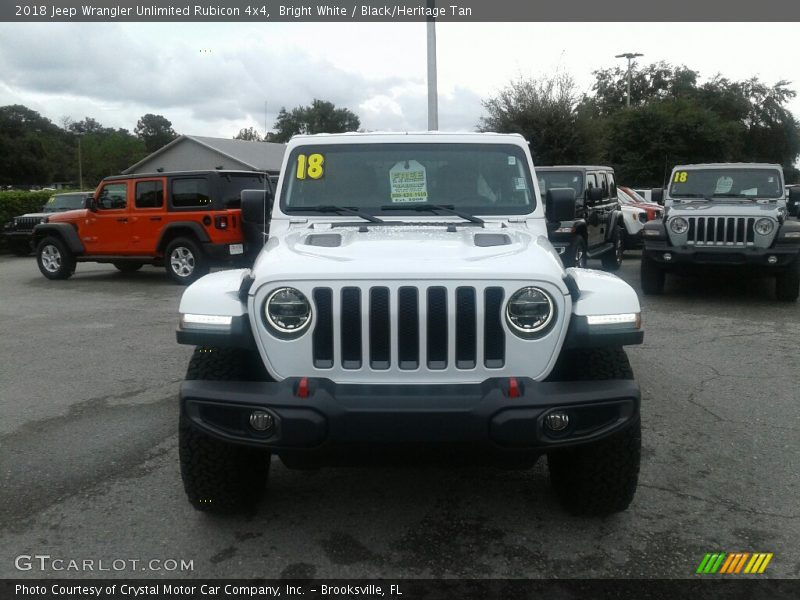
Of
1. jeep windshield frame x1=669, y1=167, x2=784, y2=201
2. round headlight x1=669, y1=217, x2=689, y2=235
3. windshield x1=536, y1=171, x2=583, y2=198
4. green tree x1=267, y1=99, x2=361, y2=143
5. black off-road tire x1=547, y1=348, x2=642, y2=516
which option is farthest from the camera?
green tree x1=267, y1=99, x2=361, y2=143

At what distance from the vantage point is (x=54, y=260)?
1391cm

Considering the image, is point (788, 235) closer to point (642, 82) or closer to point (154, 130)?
point (642, 82)

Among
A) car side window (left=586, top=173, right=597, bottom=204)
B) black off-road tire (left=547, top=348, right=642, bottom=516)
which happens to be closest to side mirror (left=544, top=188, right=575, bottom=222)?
black off-road tire (left=547, top=348, right=642, bottom=516)

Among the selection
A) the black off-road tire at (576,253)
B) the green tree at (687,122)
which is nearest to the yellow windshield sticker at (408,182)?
the black off-road tire at (576,253)

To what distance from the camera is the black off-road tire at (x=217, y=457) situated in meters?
3.28

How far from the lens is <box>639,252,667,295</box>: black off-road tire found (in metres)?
10.4

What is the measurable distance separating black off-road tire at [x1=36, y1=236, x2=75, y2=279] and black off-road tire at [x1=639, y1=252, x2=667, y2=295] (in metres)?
9.76

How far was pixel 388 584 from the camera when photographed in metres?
3.04

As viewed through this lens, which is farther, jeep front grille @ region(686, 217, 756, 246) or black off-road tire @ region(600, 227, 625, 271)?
black off-road tire @ region(600, 227, 625, 271)

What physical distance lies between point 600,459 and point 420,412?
93cm

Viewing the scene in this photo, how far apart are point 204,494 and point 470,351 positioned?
1.38 m

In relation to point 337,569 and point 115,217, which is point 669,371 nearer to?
point 337,569

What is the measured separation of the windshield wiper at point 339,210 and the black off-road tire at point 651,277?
22.8ft

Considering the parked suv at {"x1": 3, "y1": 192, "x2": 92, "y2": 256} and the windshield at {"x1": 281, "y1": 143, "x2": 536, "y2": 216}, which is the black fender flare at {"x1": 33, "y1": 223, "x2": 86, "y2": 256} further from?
the windshield at {"x1": 281, "y1": 143, "x2": 536, "y2": 216}
